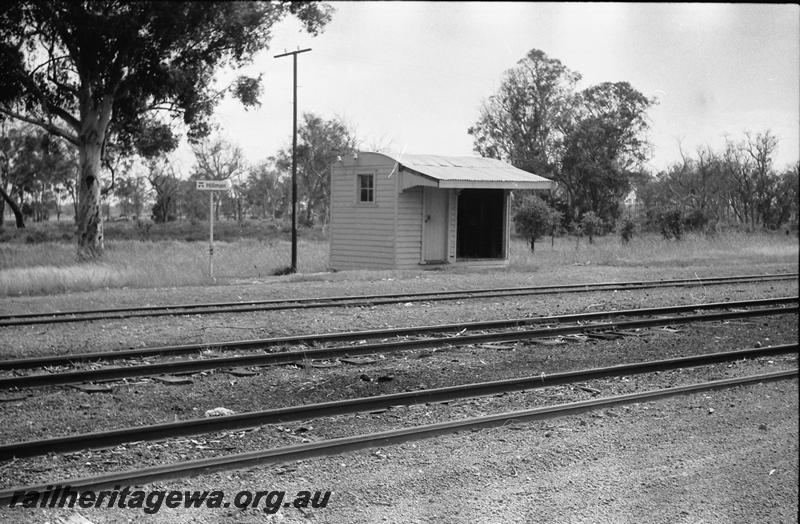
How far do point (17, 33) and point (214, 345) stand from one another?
774 centimetres

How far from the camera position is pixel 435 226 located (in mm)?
20281

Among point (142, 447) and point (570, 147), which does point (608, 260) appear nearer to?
point (142, 447)

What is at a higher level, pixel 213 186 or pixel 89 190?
pixel 213 186

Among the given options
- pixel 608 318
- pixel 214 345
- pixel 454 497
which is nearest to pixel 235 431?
pixel 454 497

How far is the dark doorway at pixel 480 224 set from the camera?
21969mm

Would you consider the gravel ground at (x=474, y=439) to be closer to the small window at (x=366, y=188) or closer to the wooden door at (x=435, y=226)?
the small window at (x=366, y=188)

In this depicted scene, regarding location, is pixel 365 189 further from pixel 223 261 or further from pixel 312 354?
pixel 312 354

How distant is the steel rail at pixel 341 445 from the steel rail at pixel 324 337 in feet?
12.7

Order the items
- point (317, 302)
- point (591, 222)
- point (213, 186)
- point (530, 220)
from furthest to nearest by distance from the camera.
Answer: point (530, 220) → point (317, 302) → point (213, 186) → point (591, 222)

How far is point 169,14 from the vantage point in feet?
3.42

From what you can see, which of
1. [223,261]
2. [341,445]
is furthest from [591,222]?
[223,261]

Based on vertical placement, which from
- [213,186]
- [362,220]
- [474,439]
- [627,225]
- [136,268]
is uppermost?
[213,186]

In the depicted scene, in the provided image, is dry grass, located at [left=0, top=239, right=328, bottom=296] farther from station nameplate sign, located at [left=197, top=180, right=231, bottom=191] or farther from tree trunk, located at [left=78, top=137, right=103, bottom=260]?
tree trunk, located at [left=78, top=137, right=103, bottom=260]

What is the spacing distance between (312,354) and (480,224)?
1433 cm
